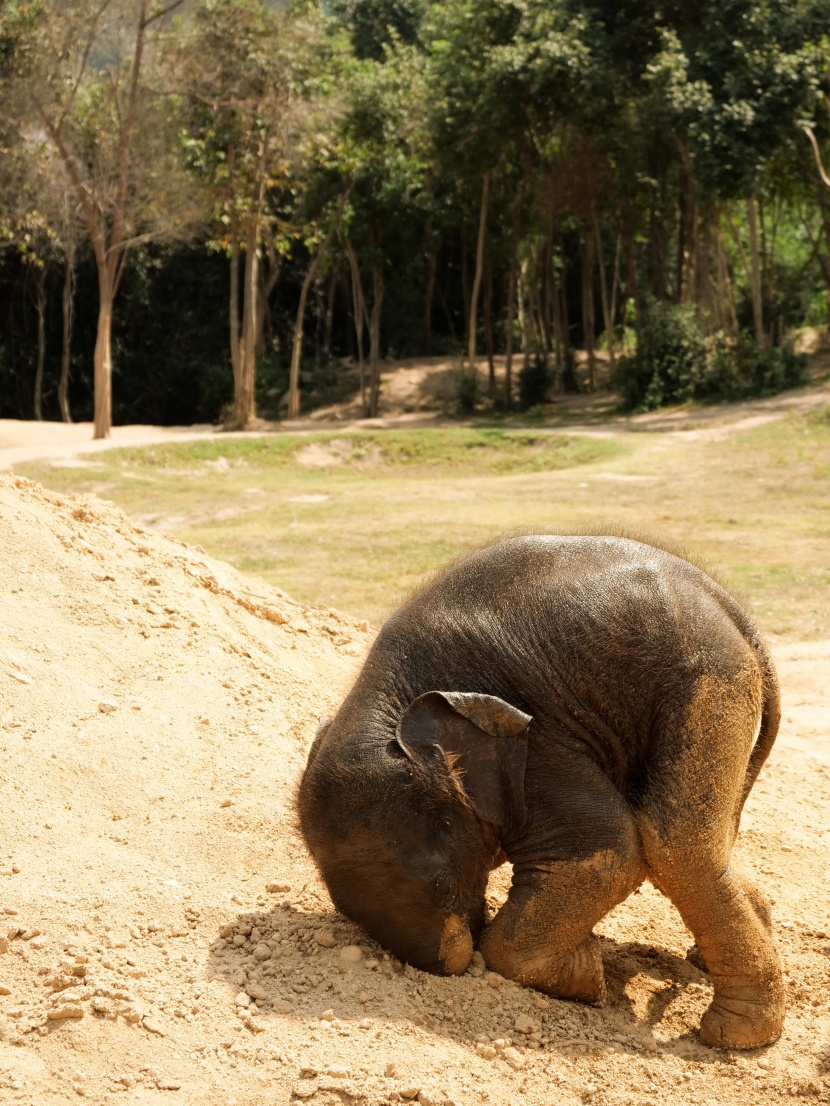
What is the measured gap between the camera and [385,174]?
36688 millimetres

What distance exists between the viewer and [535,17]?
32156 millimetres

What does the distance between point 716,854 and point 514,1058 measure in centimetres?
91

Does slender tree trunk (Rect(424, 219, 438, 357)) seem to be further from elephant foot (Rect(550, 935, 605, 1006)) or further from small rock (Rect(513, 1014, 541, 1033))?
small rock (Rect(513, 1014, 541, 1033))

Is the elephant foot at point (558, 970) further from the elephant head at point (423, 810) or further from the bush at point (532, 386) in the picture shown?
the bush at point (532, 386)

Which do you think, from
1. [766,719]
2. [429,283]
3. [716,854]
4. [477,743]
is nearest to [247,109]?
[429,283]

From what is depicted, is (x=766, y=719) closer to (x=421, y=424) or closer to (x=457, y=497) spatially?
(x=457, y=497)

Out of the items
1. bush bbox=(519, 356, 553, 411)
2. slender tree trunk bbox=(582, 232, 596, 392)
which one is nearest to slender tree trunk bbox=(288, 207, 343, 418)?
bush bbox=(519, 356, 553, 411)

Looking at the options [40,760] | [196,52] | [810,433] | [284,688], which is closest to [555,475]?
[810,433]

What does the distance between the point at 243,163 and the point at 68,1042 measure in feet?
96.6

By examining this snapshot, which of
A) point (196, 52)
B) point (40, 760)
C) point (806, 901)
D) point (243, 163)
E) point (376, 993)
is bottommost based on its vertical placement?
point (806, 901)

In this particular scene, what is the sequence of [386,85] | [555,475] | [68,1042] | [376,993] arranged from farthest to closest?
[386,85] → [555,475] → [376,993] → [68,1042]

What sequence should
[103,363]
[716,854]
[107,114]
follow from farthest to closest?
[107,114] < [103,363] < [716,854]

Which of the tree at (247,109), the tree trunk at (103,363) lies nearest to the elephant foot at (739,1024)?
the tree at (247,109)

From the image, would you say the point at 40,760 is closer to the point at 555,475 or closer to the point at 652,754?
the point at 652,754
